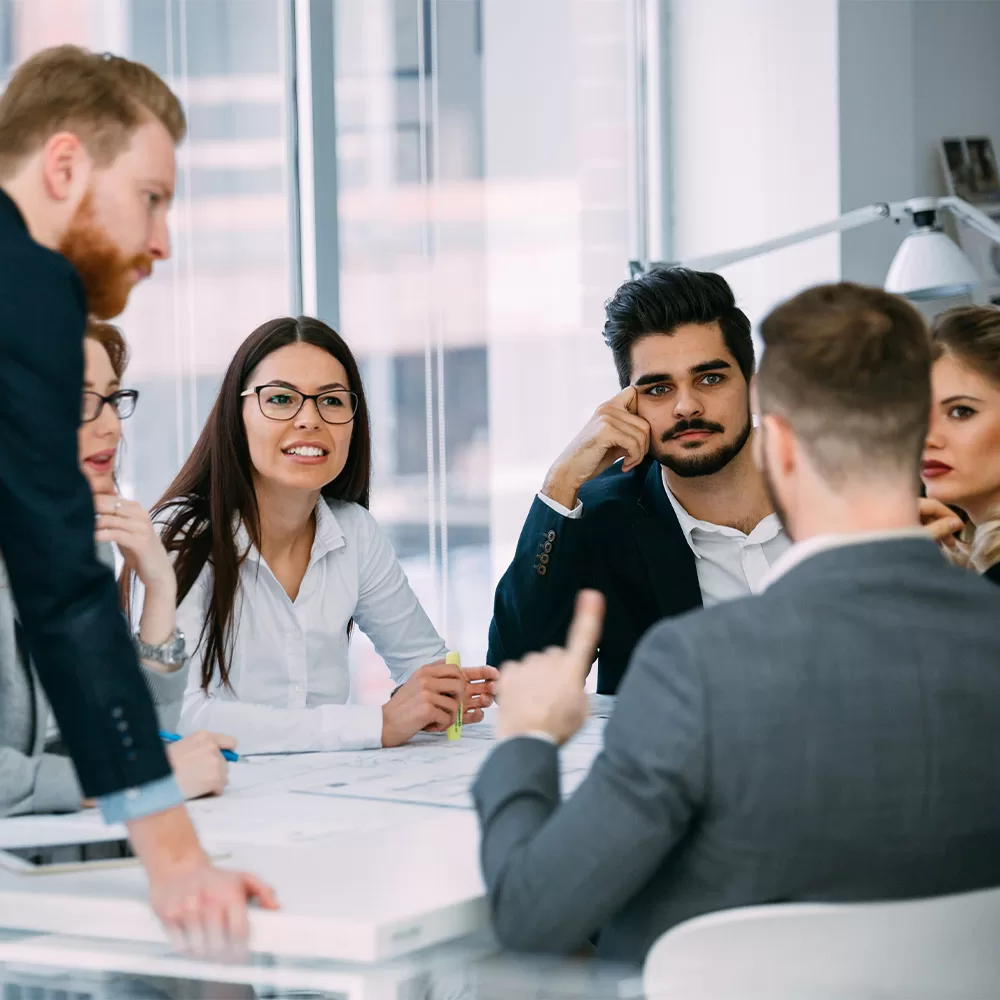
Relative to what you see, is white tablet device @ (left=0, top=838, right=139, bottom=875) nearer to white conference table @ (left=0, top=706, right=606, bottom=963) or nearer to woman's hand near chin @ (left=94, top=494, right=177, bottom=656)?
white conference table @ (left=0, top=706, right=606, bottom=963)

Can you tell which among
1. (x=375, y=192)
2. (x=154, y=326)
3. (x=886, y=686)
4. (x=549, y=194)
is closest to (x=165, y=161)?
(x=886, y=686)

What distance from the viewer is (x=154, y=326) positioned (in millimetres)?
3646

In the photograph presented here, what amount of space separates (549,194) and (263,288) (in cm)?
138

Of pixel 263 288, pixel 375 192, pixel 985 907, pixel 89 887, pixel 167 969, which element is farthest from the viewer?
pixel 375 192

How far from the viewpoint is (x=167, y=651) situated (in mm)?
1968

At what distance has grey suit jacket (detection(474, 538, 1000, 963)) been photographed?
118cm

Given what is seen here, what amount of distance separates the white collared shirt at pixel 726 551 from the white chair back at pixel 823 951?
1.54 meters

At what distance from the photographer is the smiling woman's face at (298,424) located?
2549 mm

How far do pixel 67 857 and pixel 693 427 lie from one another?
1.53 m

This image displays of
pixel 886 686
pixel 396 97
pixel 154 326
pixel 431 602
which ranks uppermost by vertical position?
pixel 396 97

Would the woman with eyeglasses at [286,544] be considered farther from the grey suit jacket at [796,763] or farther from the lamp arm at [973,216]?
the lamp arm at [973,216]

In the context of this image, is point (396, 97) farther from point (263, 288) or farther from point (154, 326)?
point (154, 326)

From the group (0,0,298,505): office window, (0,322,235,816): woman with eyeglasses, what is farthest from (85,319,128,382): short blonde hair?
(0,0,298,505): office window

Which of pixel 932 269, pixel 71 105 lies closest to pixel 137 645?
pixel 71 105
